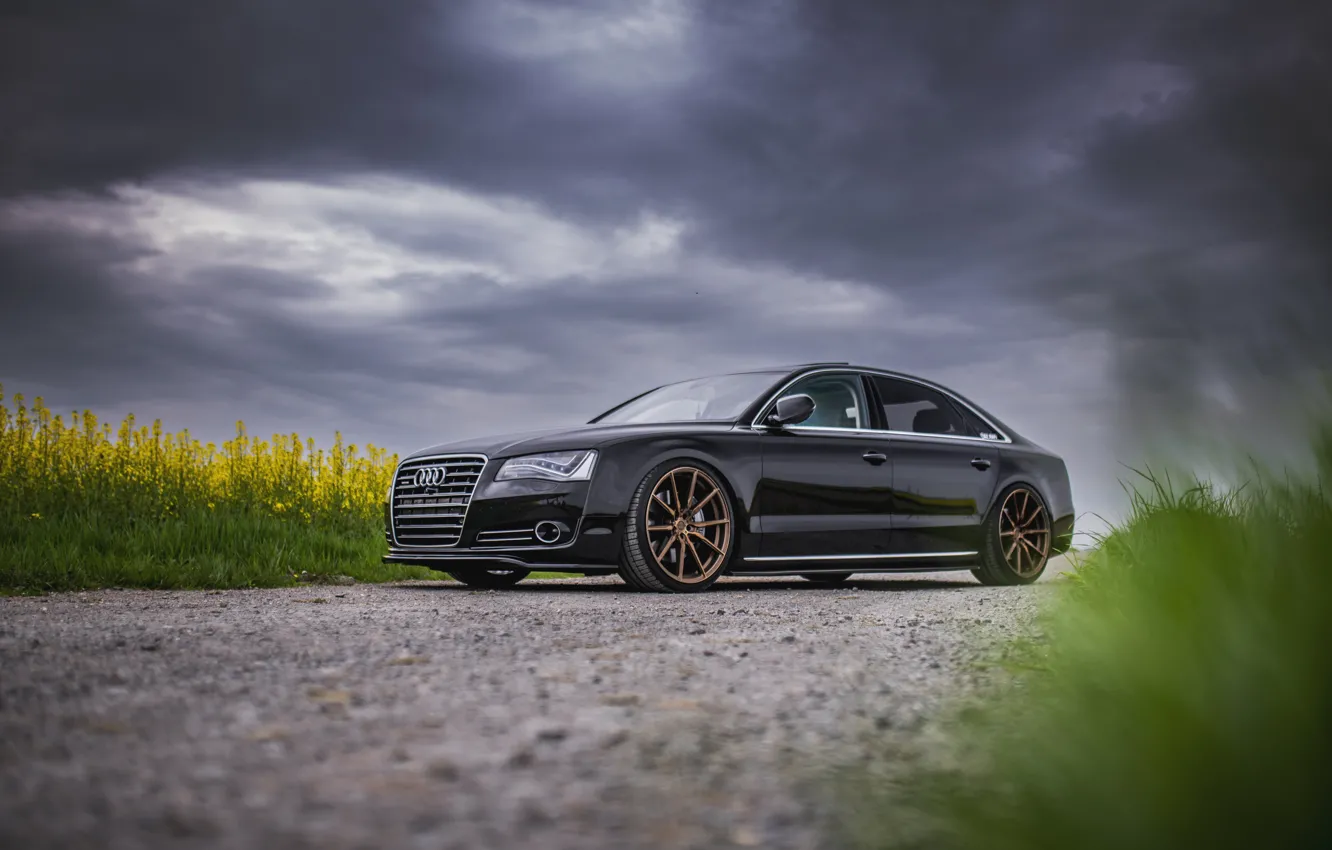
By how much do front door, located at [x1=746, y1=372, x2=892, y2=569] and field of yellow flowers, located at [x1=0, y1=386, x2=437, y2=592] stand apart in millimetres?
3553

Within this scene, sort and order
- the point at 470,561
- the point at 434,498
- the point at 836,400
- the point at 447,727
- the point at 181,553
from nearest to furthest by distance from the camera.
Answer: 1. the point at 447,727
2. the point at 470,561
3. the point at 434,498
4. the point at 836,400
5. the point at 181,553

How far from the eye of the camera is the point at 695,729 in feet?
9.46

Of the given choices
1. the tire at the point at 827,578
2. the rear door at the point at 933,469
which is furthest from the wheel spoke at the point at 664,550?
the tire at the point at 827,578

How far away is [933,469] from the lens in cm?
949

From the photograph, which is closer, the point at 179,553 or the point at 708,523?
the point at 708,523

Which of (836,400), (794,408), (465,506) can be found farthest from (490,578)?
(836,400)

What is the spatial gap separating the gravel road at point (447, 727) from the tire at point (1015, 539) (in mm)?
4799

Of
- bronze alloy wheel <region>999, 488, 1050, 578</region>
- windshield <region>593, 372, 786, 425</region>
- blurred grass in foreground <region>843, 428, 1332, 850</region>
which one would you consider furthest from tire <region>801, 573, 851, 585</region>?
blurred grass in foreground <region>843, 428, 1332, 850</region>

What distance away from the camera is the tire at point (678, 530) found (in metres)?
7.62

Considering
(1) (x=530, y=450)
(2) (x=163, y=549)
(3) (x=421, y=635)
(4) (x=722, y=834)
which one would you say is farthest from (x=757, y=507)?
(4) (x=722, y=834)

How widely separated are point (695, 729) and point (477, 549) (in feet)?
17.1

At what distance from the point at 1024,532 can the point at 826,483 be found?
2.54 m

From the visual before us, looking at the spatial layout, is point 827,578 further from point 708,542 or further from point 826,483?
point 708,542

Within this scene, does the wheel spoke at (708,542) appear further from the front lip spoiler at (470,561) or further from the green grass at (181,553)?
the green grass at (181,553)
